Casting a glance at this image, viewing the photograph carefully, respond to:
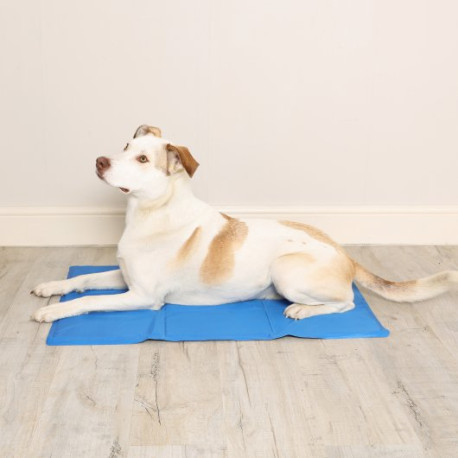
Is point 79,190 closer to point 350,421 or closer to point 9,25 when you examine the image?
point 9,25

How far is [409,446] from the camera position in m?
2.21

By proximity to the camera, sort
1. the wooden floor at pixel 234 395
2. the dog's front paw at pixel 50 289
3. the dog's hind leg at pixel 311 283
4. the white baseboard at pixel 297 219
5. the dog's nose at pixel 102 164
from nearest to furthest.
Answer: the wooden floor at pixel 234 395, the dog's nose at pixel 102 164, the dog's hind leg at pixel 311 283, the dog's front paw at pixel 50 289, the white baseboard at pixel 297 219

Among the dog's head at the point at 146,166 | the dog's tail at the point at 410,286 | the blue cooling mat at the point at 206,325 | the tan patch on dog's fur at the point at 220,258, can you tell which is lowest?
the blue cooling mat at the point at 206,325

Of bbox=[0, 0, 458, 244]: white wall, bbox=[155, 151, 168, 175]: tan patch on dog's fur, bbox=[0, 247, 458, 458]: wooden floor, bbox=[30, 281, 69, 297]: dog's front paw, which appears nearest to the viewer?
bbox=[0, 247, 458, 458]: wooden floor

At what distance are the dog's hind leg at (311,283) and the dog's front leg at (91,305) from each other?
613 mm


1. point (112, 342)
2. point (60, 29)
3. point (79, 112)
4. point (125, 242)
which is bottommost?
point (112, 342)

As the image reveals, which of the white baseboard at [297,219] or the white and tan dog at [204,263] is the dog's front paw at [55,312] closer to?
the white and tan dog at [204,263]

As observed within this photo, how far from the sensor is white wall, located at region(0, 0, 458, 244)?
372 cm

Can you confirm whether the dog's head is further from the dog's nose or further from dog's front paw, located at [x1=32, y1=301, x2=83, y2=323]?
dog's front paw, located at [x1=32, y1=301, x2=83, y2=323]

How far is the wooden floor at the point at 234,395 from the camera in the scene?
219cm

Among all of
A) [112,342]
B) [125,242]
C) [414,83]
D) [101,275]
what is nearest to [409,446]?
[112,342]

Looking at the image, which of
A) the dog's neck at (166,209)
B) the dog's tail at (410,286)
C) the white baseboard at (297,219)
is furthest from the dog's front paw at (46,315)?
the dog's tail at (410,286)

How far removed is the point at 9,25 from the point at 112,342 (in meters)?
1.91

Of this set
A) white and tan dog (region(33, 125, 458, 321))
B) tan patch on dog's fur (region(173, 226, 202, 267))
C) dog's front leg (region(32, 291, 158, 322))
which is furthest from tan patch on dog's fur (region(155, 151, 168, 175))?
dog's front leg (region(32, 291, 158, 322))
